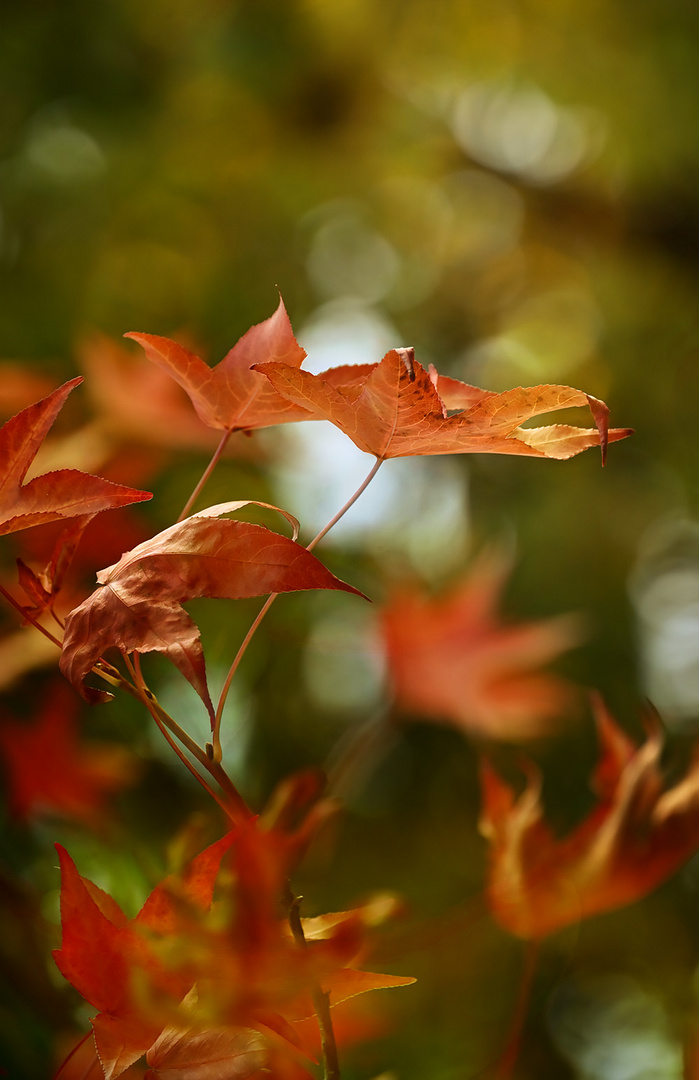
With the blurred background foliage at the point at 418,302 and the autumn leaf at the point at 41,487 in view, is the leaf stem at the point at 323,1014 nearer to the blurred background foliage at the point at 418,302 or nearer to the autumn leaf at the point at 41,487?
the autumn leaf at the point at 41,487

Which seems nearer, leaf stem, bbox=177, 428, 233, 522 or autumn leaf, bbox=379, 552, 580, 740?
leaf stem, bbox=177, 428, 233, 522

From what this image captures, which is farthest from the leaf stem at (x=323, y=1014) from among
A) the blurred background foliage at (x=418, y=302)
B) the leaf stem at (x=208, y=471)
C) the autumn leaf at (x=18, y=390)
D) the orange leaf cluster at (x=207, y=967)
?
the autumn leaf at (x=18, y=390)

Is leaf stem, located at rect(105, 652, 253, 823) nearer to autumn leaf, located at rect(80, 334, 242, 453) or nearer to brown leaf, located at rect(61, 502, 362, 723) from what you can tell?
brown leaf, located at rect(61, 502, 362, 723)

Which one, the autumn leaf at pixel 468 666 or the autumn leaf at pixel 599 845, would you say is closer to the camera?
the autumn leaf at pixel 599 845

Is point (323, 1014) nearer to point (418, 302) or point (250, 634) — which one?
point (250, 634)

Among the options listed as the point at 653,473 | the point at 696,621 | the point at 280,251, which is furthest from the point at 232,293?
the point at 696,621

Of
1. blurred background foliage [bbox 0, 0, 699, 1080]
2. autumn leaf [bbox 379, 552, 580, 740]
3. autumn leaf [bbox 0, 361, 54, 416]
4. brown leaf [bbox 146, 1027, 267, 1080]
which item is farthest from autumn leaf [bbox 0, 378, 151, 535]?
autumn leaf [bbox 379, 552, 580, 740]
